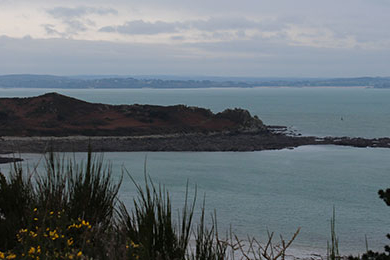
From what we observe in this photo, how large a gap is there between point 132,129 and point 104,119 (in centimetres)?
377

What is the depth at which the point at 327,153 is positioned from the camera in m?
33.2

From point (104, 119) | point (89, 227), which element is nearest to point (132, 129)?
point (104, 119)

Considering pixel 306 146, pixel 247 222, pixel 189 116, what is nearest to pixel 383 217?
pixel 247 222

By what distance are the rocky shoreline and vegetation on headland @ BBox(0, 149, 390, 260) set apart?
28.1 metres

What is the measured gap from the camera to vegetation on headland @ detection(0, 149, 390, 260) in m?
3.58

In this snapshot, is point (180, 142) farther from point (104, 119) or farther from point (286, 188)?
point (286, 188)

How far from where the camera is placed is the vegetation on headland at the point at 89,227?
3.58 metres

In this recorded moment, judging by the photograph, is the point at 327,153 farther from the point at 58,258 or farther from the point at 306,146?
the point at 58,258

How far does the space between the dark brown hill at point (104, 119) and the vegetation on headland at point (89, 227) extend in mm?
35565

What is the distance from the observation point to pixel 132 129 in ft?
138

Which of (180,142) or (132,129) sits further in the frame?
(132,129)

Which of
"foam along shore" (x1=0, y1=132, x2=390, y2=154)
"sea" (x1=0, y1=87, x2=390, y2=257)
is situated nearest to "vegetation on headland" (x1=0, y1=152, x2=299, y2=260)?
"sea" (x1=0, y1=87, x2=390, y2=257)

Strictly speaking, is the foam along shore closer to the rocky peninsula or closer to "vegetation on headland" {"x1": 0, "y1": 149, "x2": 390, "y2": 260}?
the rocky peninsula

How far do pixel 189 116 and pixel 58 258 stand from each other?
41.9 metres
